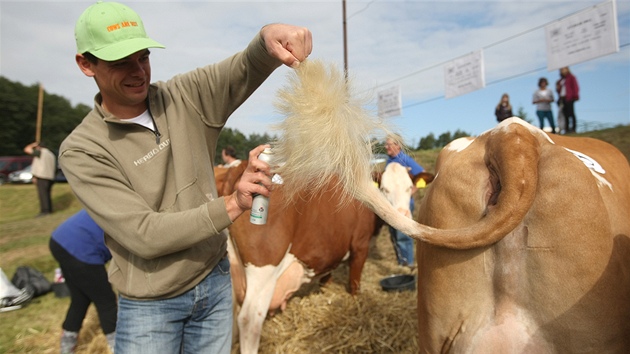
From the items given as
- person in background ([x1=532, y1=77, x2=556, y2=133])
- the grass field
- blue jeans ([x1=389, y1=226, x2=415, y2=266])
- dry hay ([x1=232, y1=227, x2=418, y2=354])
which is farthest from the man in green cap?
person in background ([x1=532, y1=77, x2=556, y2=133])

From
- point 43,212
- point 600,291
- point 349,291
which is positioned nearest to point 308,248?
point 349,291

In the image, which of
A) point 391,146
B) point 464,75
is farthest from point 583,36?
point 391,146

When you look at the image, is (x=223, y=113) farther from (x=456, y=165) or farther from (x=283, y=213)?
(x=283, y=213)

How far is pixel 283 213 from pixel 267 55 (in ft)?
6.36

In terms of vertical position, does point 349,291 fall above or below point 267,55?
below

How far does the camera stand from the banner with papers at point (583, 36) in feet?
17.8

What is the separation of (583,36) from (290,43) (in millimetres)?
5802

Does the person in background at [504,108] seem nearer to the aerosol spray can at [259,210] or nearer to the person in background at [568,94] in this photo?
the person in background at [568,94]

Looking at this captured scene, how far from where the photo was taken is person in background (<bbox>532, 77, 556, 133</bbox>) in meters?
8.77

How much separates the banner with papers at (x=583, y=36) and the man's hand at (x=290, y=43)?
17.8 feet

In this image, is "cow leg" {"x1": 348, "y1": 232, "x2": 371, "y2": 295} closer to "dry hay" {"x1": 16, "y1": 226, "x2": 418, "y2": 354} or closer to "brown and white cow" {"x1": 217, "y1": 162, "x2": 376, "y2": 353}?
"dry hay" {"x1": 16, "y1": 226, "x2": 418, "y2": 354}

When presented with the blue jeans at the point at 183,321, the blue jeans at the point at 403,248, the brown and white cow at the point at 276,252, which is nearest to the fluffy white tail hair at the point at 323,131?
the blue jeans at the point at 183,321

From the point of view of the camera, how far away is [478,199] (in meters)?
1.67

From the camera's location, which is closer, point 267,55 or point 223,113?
point 267,55
